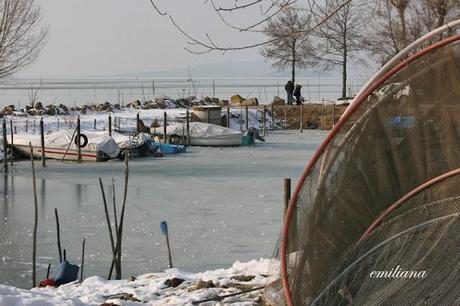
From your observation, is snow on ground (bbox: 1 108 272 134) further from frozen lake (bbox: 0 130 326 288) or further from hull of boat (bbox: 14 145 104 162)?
frozen lake (bbox: 0 130 326 288)

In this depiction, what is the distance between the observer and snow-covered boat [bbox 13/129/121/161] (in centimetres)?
3172

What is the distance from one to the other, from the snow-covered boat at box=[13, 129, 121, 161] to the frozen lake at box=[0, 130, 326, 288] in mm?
1072

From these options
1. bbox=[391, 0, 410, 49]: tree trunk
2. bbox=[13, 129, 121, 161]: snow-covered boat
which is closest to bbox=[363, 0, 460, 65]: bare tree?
bbox=[391, 0, 410, 49]: tree trunk

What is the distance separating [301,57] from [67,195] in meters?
37.3

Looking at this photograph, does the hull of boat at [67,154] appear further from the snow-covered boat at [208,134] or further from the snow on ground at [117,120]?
the snow-covered boat at [208,134]

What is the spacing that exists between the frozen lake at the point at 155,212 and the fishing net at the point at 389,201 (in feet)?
22.8

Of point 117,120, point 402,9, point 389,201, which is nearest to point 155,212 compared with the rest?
point 402,9

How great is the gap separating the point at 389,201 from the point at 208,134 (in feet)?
105

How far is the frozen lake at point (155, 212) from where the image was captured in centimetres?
1393

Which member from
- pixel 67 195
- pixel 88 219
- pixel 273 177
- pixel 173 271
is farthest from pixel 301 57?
pixel 173 271

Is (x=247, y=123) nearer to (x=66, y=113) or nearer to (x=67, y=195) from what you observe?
(x=66, y=113)

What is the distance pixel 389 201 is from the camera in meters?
6.18

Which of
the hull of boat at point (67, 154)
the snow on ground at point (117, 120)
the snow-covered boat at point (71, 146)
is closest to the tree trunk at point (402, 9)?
the snow-covered boat at point (71, 146)

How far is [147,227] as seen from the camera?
1655 cm
